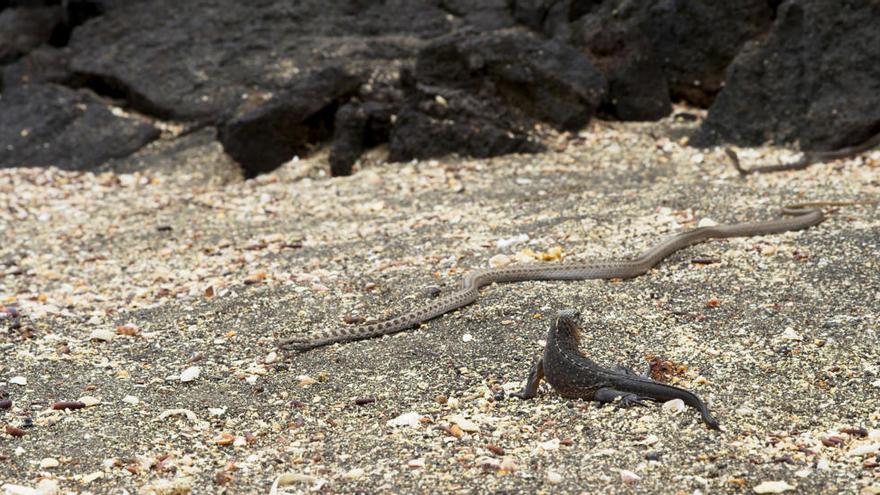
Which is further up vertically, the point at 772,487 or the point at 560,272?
the point at 772,487

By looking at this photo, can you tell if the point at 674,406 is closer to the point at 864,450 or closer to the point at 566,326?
the point at 566,326

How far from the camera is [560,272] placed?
785 cm

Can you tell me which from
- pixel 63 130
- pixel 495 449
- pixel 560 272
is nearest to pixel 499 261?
pixel 560 272

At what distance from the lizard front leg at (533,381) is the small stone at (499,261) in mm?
2359

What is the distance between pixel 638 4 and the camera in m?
14.1

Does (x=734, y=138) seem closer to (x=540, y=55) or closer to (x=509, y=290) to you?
(x=540, y=55)

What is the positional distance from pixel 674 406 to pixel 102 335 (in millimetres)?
4079

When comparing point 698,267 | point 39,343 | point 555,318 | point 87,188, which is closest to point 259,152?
point 87,188

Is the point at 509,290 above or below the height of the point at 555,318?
below

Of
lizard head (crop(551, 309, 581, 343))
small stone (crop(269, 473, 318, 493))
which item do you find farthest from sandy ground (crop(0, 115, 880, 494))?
lizard head (crop(551, 309, 581, 343))

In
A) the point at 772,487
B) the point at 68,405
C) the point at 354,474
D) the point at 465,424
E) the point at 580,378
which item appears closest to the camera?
the point at 772,487

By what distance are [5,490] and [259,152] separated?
8.54m

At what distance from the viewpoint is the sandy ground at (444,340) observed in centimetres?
520

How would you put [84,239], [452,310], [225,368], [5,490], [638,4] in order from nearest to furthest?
[5,490] → [225,368] → [452,310] → [84,239] → [638,4]
